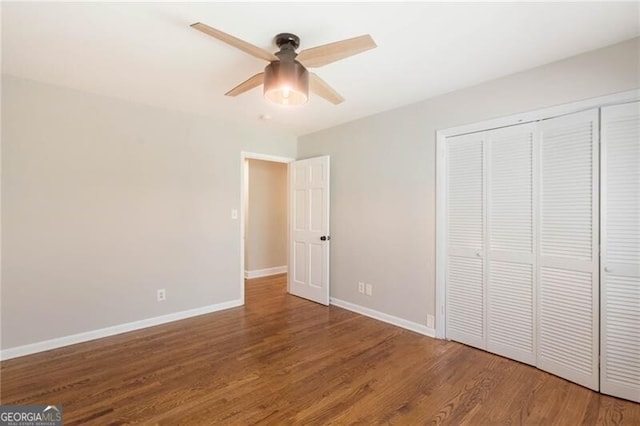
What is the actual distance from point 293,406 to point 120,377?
1432 millimetres

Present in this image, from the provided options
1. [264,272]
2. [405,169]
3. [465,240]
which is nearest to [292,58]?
[405,169]

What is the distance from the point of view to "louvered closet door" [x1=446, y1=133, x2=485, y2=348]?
9.06 feet

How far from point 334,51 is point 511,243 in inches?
86.2

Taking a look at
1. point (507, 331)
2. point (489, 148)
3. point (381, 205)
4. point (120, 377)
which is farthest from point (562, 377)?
point (120, 377)

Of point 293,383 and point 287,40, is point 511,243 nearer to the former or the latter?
point 293,383

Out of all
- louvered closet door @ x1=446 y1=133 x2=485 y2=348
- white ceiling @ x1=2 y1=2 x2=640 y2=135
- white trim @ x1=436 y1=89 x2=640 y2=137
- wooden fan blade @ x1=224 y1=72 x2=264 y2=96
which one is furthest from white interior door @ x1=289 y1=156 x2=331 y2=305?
wooden fan blade @ x1=224 y1=72 x2=264 y2=96

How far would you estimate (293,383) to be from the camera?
221 centimetres

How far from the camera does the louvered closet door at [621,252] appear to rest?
198 centimetres

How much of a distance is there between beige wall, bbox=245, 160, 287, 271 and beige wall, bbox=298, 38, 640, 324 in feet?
5.89

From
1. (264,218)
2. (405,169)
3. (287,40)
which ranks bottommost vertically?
(264,218)

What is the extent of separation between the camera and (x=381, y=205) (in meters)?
3.54

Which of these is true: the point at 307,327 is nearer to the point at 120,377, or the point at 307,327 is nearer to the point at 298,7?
the point at 120,377

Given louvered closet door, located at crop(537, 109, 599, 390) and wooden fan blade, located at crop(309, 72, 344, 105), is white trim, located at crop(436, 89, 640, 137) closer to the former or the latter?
louvered closet door, located at crop(537, 109, 599, 390)

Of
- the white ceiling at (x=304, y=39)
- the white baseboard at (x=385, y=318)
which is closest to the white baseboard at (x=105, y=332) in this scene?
the white baseboard at (x=385, y=318)
